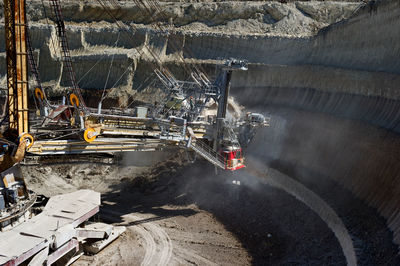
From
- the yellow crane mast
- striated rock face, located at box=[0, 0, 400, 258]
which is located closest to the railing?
striated rock face, located at box=[0, 0, 400, 258]

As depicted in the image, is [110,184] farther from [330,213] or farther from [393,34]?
[393,34]

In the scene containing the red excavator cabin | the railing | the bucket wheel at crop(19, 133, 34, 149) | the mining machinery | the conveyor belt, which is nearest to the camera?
the bucket wheel at crop(19, 133, 34, 149)

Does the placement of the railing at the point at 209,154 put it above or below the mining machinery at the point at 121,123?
below

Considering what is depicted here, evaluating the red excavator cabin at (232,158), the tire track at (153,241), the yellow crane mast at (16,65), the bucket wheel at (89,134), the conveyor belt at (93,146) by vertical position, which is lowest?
the tire track at (153,241)

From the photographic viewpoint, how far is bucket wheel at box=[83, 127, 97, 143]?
67.1 ft

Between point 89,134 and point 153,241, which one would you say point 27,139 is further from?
point 153,241

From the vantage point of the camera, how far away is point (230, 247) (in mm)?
22344

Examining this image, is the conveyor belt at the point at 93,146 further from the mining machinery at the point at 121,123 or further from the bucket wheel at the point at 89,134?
the bucket wheel at the point at 89,134

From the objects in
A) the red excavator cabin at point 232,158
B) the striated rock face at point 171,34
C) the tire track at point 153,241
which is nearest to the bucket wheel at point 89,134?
the tire track at point 153,241

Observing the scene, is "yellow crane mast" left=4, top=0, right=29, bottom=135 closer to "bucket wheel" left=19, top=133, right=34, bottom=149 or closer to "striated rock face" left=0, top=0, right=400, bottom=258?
"bucket wheel" left=19, top=133, right=34, bottom=149

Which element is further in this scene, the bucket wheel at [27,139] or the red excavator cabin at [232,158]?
the red excavator cabin at [232,158]

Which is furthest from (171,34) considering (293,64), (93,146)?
(93,146)

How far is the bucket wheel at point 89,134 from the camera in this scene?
20438 mm

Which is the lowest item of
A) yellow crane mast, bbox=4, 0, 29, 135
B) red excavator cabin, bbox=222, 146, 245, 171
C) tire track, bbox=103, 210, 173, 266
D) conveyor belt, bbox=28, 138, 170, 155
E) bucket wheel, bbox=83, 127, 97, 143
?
tire track, bbox=103, 210, 173, 266
